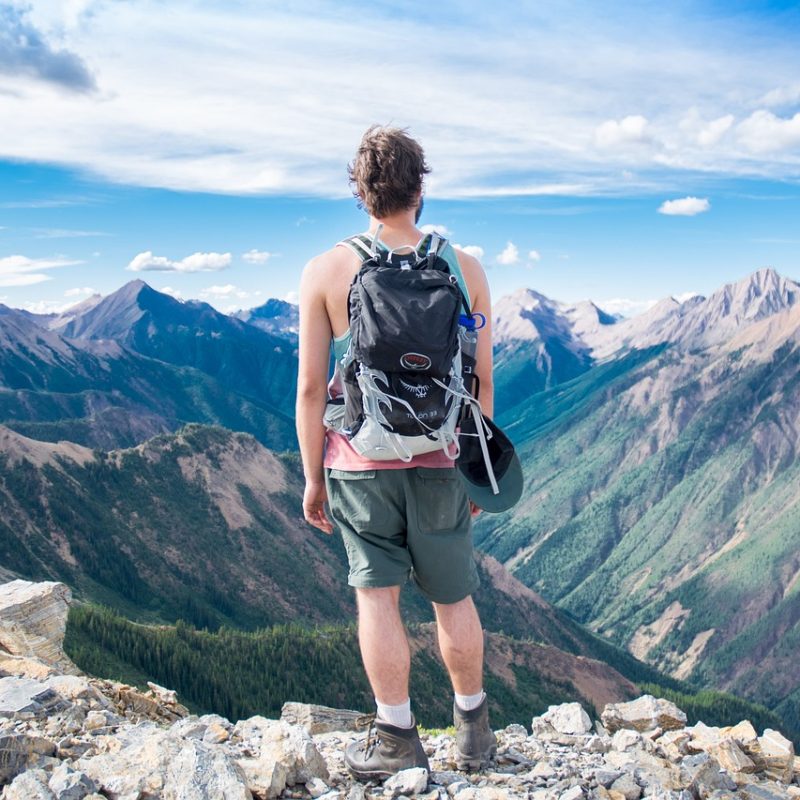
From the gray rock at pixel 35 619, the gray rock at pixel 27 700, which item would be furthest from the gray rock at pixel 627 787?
the gray rock at pixel 35 619

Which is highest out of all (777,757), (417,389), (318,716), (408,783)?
(417,389)

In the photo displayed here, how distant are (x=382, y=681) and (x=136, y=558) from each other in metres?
111

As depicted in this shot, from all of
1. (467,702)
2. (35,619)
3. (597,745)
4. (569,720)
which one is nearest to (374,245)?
(467,702)

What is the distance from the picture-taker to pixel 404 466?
8242 millimetres

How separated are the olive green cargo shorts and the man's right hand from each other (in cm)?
18

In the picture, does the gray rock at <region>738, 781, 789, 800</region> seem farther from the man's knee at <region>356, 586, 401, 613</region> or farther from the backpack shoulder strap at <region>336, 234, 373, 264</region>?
the backpack shoulder strap at <region>336, 234, 373, 264</region>

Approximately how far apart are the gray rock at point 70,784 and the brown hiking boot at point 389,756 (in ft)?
8.96

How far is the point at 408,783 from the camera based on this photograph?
8.00m

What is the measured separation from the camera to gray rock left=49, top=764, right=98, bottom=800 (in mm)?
7133

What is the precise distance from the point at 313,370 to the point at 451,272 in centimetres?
180

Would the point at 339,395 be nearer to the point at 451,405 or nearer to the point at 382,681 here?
the point at 451,405

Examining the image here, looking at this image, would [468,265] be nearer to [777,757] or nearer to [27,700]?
[27,700]

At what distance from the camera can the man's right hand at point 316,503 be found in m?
8.79

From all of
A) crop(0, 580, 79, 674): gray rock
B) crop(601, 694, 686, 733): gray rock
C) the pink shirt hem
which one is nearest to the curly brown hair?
the pink shirt hem
